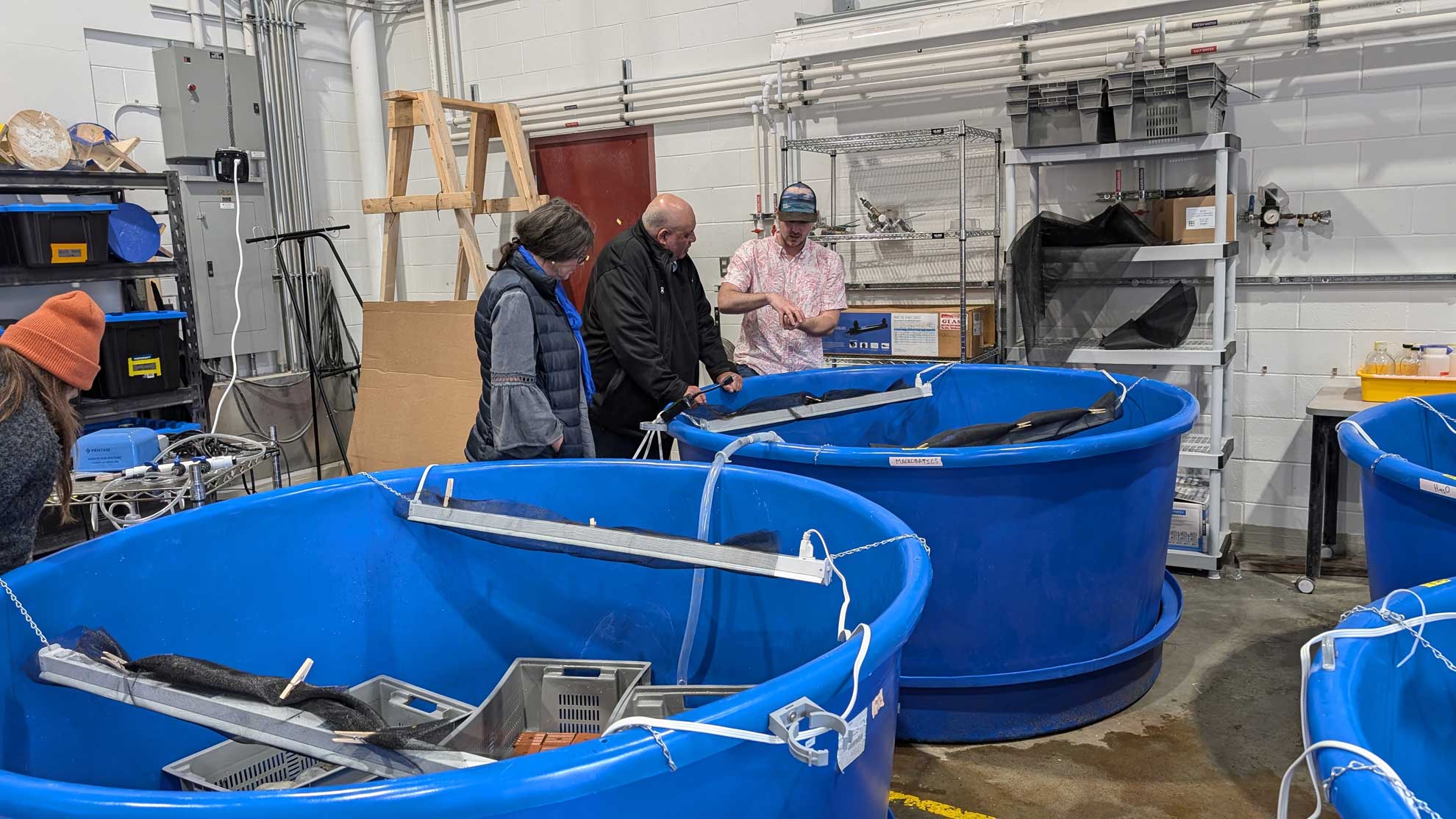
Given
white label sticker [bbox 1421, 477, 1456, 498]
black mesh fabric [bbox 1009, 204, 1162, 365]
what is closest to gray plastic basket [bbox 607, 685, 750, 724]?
white label sticker [bbox 1421, 477, 1456, 498]

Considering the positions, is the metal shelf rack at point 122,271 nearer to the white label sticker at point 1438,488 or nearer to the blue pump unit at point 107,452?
the blue pump unit at point 107,452

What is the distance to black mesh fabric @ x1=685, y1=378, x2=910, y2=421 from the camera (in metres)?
3.61

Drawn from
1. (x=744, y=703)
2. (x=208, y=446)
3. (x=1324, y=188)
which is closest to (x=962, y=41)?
(x=1324, y=188)

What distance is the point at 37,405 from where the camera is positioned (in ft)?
6.54

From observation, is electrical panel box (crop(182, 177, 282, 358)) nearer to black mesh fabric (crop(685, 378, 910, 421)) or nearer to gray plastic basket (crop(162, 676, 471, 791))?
black mesh fabric (crop(685, 378, 910, 421))

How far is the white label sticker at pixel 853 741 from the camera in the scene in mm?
1443

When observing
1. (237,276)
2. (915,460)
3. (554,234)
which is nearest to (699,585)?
(915,460)

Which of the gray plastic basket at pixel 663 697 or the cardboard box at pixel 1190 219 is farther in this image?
the cardboard box at pixel 1190 219

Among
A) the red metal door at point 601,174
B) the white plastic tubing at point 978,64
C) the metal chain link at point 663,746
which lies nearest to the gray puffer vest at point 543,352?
the metal chain link at point 663,746

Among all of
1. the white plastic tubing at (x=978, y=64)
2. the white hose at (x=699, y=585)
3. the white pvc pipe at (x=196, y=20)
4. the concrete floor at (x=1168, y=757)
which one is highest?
the white pvc pipe at (x=196, y=20)

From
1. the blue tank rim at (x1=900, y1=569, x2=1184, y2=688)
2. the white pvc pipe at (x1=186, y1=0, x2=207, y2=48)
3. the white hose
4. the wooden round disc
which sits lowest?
the blue tank rim at (x1=900, y1=569, x2=1184, y2=688)

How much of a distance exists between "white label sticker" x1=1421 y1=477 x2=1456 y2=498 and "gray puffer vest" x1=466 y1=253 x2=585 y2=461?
2.10 metres

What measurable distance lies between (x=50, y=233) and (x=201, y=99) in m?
1.61

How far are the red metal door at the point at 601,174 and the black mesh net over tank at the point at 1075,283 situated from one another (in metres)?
2.37
